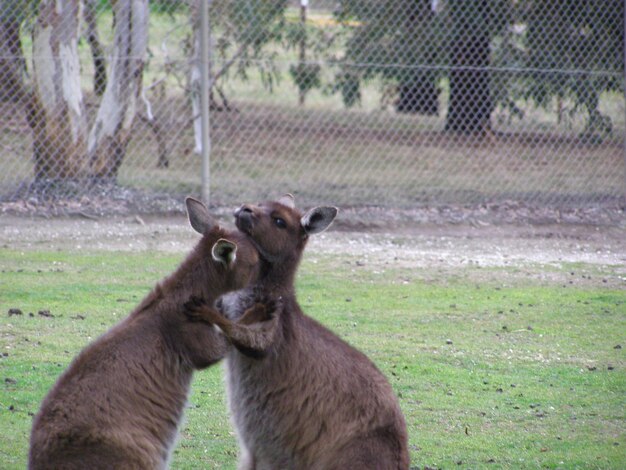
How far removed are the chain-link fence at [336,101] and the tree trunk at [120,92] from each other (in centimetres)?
2

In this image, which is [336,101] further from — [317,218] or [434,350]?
[317,218]

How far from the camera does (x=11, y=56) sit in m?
11.3

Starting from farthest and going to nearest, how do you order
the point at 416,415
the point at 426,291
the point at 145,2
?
the point at 145,2, the point at 426,291, the point at 416,415

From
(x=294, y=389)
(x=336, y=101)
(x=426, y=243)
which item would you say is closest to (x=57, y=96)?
(x=336, y=101)

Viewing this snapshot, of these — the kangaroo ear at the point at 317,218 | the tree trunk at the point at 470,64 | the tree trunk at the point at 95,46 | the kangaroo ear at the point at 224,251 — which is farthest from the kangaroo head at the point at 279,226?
the tree trunk at the point at 470,64

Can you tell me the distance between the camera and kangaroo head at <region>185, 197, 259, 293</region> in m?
4.51

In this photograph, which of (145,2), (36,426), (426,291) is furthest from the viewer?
(145,2)

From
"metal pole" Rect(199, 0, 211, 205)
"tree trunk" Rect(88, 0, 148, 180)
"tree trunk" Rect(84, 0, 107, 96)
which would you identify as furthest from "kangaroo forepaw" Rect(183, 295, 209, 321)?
"tree trunk" Rect(84, 0, 107, 96)

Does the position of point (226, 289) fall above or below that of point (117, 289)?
above

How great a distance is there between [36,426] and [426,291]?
5211mm

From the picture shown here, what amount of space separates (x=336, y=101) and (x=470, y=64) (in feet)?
6.83

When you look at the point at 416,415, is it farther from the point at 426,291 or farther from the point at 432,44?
the point at 432,44

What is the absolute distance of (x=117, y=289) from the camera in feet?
27.4

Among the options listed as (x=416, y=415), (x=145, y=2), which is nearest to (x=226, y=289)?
(x=416, y=415)
